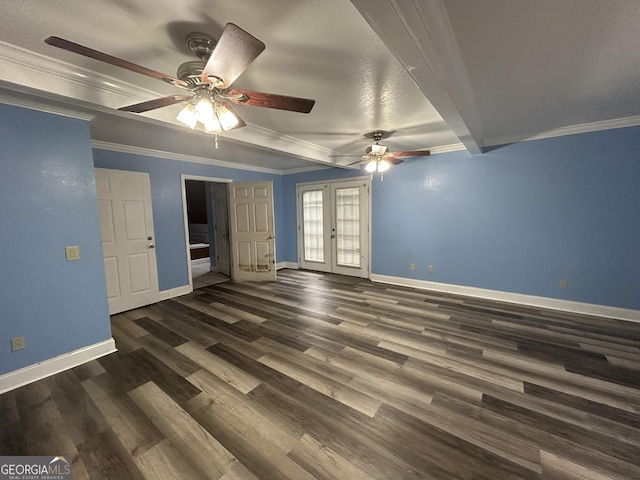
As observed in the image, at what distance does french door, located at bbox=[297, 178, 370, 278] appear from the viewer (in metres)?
5.15

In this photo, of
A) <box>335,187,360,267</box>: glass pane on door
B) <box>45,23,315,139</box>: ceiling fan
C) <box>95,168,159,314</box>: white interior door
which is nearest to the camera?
<box>45,23,315,139</box>: ceiling fan

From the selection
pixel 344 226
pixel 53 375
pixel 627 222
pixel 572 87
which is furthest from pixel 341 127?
pixel 53 375

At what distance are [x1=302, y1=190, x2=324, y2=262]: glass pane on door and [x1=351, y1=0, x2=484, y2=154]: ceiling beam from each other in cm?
383

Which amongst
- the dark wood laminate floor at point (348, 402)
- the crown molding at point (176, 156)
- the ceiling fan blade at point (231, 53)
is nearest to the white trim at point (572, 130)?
the dark wood laminate floor at point (348, 402)

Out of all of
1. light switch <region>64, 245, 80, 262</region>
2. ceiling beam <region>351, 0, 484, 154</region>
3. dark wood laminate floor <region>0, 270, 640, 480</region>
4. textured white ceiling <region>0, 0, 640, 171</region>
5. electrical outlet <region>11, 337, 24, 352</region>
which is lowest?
dark wood laminate floor <region>0, 270, 640, 480</region>

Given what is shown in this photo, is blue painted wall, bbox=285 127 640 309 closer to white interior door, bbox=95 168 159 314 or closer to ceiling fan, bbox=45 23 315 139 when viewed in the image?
ceiling fan, bbox=45 23 315 139

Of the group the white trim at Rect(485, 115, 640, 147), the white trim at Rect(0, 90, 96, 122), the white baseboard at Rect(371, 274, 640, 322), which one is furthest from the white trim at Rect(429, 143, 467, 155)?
the white trim at Rect(0, 90, 96, 122)

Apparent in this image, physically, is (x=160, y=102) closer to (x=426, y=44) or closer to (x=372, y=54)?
(x=372, y=54)

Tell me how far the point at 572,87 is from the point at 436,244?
8.47 ft

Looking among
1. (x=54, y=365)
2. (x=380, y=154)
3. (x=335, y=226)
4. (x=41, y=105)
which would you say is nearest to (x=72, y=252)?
(x=54, y=365)

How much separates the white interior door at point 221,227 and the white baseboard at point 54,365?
124 inches

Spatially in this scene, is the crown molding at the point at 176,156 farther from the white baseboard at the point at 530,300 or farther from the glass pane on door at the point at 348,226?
the white baseboard at the point at 530,300

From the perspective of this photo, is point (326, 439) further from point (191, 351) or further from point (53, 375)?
point (53, 375)

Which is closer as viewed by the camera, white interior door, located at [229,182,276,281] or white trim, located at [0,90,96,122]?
white trim, located at [0,90,96,122]
